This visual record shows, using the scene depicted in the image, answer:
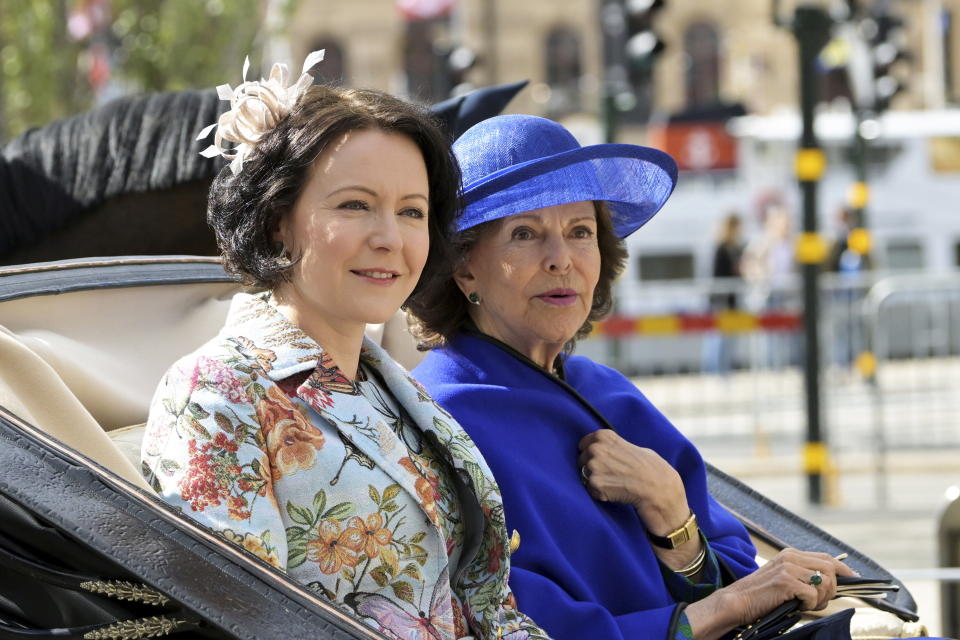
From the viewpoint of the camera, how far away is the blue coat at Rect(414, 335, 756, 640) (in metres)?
2.44

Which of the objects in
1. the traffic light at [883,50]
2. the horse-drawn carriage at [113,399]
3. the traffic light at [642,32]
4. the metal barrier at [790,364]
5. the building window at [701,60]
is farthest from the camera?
the building window at [701,60]

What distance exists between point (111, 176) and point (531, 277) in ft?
4.43

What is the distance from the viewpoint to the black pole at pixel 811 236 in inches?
321

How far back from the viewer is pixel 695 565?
2678 millimetres

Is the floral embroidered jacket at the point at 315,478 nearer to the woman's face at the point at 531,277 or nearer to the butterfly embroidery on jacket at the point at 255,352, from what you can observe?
the butterfly embroidery on jacket at the point at 255,352

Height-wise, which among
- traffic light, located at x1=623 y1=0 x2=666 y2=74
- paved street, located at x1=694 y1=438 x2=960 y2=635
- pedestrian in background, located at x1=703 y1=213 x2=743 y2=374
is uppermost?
traffic light, located at x1=623 y1=0 x2=666 y2=74

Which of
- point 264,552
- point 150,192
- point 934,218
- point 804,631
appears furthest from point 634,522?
point 934,218

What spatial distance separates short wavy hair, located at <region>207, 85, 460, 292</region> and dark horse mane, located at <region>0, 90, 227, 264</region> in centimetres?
143

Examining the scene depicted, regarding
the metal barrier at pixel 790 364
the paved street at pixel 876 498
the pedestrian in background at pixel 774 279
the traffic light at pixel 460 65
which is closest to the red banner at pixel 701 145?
the pedestrian in background at pixel 774 279

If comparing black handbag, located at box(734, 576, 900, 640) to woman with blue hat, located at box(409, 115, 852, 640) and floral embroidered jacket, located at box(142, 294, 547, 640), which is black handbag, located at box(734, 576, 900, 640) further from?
floral embroidered jacket, located at box(142, 294, 547, 640)

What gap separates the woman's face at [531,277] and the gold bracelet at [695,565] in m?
0.45

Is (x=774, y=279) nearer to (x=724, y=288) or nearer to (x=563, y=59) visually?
(x=724, y=288)

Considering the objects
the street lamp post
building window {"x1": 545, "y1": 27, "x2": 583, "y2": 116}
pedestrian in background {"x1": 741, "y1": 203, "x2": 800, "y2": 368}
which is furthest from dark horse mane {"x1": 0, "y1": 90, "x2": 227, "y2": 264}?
building window {"x1": 545, "y1": 27, "x2": 583, "y2": 116}

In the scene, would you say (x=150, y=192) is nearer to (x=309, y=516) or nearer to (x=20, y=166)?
(x=20, y=166)
